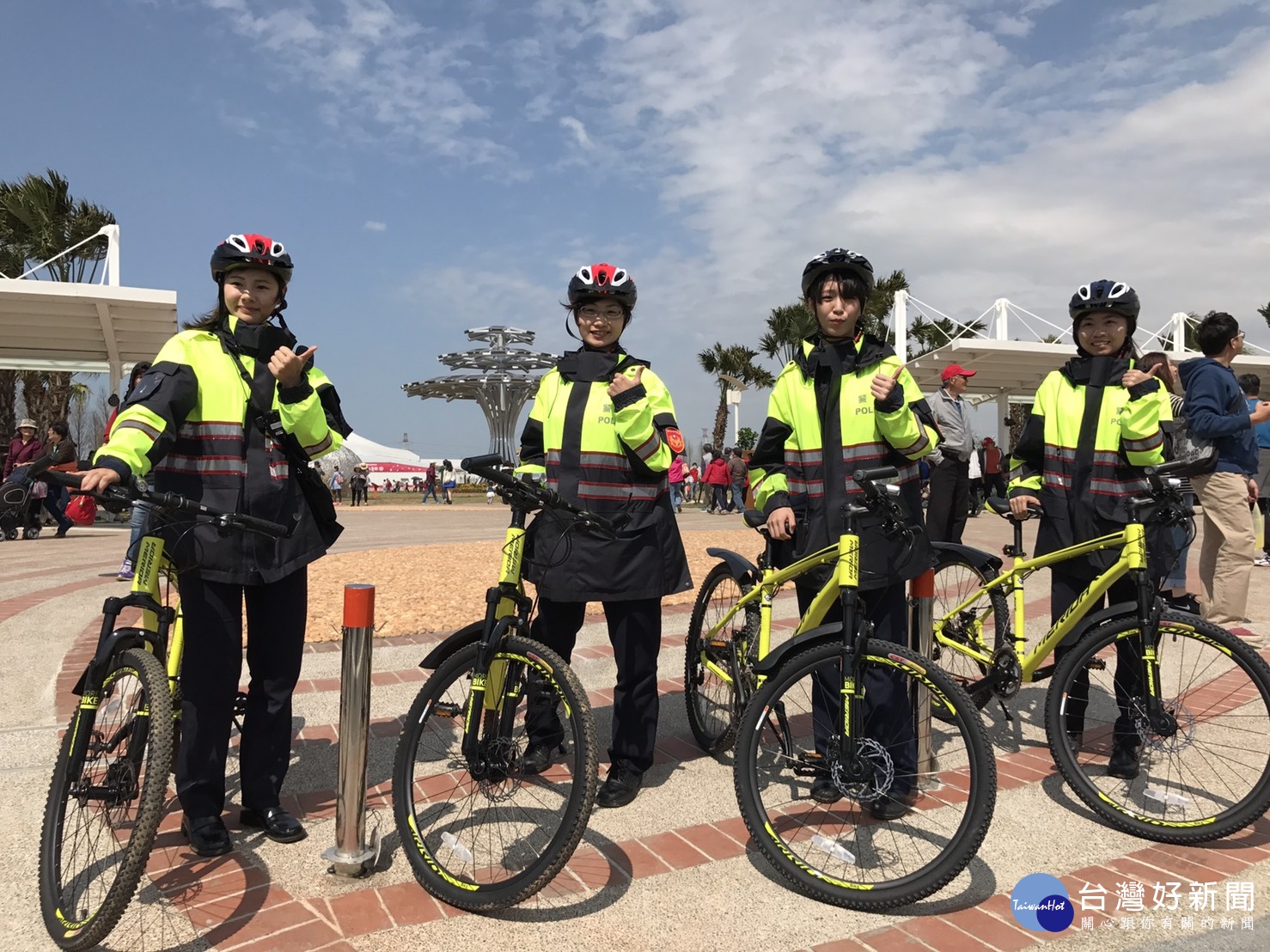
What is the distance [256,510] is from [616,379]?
4.53 feet

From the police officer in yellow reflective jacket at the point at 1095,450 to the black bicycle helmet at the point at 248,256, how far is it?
3349 mm

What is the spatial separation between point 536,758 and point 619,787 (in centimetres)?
57

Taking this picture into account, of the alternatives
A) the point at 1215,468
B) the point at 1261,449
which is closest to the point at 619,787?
the point at 1215,468

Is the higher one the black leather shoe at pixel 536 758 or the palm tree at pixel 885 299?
the palm tree at pixel 885 299

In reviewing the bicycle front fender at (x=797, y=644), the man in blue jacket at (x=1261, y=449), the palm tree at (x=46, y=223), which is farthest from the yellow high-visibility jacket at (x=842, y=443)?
the palm tree at (x=46, y=223)

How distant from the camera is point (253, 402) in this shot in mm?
3053

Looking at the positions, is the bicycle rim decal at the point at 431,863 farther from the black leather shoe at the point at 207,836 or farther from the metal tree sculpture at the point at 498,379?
the metal tree sculpture at the point at 498,379

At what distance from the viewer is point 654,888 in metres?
2.80

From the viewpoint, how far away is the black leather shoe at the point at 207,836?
9.75ft

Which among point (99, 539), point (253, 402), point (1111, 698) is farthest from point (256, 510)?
point (99, 539)

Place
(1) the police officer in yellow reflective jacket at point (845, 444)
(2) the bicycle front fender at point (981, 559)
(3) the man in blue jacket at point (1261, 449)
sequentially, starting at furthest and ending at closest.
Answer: (3) the man in blue jacket at point (1261, 449), (2) the bicycle front fender at point (981, 559), (1) the police officer in yellow reflective jacket at point (845, 444)

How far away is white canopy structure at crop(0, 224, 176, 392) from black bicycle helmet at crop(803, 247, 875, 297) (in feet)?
65.7

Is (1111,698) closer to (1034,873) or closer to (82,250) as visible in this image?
(1034,873)

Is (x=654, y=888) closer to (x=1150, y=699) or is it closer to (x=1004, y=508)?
(x=1150, y=699)
